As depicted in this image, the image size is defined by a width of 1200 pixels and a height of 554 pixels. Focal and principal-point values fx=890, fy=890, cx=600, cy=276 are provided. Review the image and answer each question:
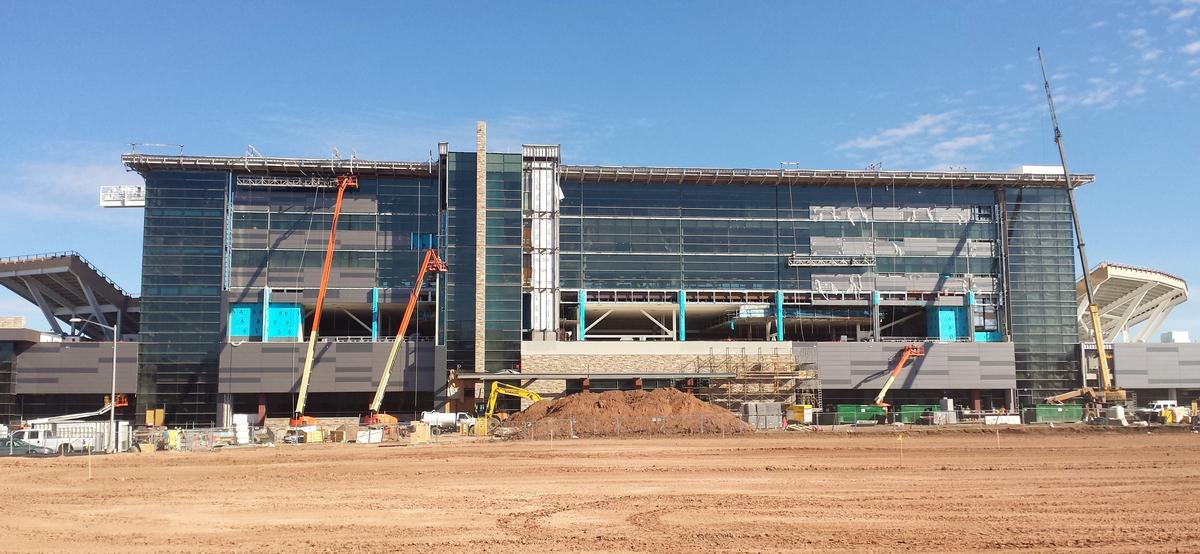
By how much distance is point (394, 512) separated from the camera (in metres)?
23.4

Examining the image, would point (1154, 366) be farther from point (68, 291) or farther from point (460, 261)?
point (68, 291)

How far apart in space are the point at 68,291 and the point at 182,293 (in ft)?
51.9

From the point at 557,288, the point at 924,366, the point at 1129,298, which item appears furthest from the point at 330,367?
the point at 1129,298

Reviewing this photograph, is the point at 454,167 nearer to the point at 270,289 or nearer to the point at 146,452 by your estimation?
the point at 270,289

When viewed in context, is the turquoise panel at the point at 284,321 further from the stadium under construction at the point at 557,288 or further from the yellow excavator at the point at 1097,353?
the yellow excavator at the point at 1097,353

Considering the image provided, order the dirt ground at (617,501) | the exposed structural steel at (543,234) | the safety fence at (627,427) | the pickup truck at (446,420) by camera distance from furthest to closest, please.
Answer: the exposed structural steel at (543,234)
the pickup truck at (446,420)
the safety fence at (627,427)
the dirt ground at (617,501)

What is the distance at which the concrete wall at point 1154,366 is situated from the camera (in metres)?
77.4

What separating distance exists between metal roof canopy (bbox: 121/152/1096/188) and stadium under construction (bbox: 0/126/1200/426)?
0.21 meters

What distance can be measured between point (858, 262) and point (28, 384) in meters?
68.0

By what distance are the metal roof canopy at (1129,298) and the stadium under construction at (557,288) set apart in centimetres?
80

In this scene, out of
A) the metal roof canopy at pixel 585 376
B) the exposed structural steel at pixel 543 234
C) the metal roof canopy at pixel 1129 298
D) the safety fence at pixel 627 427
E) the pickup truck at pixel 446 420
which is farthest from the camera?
the metal roof canopy at pixel 1129 298

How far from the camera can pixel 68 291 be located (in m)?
79.1

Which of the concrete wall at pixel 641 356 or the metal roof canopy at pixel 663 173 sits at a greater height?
the metal roof canopy at pixel 663 173

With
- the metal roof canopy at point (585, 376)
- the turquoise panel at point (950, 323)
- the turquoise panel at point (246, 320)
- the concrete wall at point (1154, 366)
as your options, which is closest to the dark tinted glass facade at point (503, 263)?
the metal roof canopy at point (585, 376)
